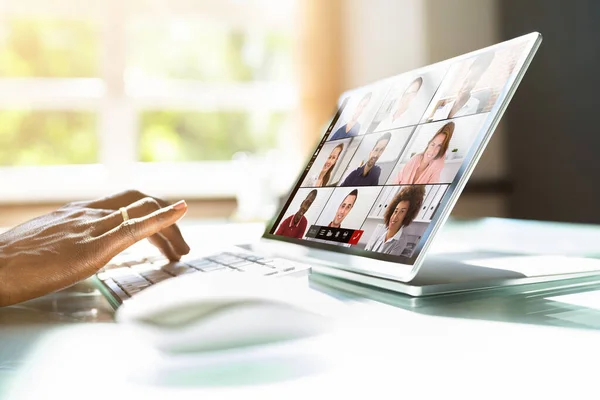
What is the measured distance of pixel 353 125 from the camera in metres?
0.87

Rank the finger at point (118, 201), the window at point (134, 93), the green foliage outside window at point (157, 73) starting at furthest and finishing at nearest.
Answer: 1. the green foliage outside window at point (157, 73)
2. the window at point (134, 93)
3. the finger at point (118, 201)

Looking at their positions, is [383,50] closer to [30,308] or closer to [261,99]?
[261,99]

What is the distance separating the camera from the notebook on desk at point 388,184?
0.59 meters

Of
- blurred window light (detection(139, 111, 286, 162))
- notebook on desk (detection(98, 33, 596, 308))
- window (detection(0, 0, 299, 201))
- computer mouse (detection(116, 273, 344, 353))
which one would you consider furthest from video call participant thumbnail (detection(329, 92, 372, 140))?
blurred window light (detection(139, 111, 286, 162))

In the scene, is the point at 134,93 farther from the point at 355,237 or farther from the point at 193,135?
the point at 355,237

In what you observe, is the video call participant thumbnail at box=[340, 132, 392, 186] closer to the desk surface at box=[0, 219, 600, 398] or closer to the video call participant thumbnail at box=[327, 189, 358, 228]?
the video call participant thumbnail at box=[327, 189, 358, 228]

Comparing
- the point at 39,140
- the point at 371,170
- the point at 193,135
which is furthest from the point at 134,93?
the point at 371,170

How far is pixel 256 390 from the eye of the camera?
34 centimetres

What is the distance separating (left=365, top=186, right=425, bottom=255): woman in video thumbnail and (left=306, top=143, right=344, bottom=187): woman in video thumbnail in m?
0.20

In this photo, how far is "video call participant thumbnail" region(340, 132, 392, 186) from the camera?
73 centimetres

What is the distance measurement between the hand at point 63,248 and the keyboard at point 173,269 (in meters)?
0.04

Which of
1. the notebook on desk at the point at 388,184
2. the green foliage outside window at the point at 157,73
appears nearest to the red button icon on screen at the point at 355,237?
the notebook on desk at the point at 388,184

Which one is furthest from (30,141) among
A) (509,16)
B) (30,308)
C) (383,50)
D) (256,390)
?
(256,390)

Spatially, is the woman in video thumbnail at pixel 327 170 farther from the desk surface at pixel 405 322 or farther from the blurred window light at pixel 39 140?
the blurred window light at pixel 39 140
